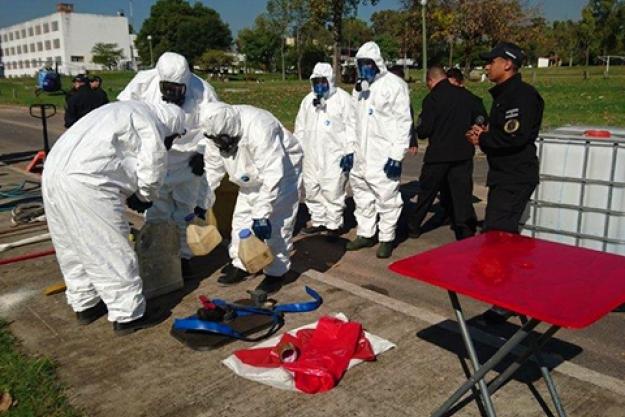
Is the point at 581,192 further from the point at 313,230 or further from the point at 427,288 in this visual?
the point at 313,230

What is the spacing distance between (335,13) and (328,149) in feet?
96.8

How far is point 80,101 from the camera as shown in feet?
33.3

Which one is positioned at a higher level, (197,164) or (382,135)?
(382,135)

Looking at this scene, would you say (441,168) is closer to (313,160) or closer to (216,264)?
(313,160)

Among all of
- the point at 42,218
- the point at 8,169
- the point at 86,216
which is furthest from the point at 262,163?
the point at 8,169

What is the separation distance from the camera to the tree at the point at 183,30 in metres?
85.4

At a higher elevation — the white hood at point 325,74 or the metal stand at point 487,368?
the white hood at point 325,74

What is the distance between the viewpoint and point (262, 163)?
446 centimetres

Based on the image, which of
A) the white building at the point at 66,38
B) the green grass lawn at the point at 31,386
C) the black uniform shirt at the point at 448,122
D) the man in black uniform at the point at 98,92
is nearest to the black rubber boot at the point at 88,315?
the green grass lawn at the point at 31,386

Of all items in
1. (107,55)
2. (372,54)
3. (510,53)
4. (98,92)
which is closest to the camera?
(510,53)

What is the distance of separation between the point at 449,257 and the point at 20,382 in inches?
101

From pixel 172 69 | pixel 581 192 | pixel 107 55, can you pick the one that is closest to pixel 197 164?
pixel 172 69

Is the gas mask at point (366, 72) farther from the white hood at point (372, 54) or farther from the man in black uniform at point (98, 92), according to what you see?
the man in black uniform at point (98, 92)

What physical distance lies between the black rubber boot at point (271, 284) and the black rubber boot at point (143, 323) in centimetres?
82
